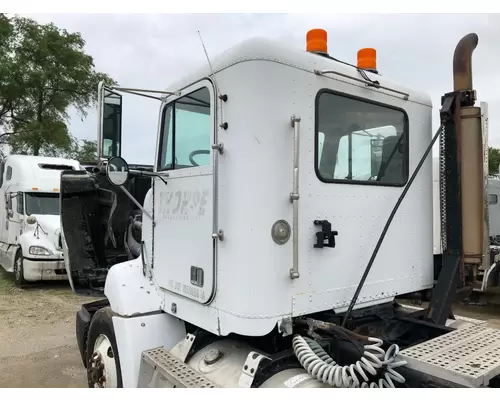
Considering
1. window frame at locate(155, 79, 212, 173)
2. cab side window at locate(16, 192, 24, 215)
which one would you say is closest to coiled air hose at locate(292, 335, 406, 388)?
window frame at locate(155, 79, 212, 173)

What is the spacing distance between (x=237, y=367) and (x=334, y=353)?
2.09 ft

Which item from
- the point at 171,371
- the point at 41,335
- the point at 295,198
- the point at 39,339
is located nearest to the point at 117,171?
the point at 295,198

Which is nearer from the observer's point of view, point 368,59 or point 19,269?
point 368,59

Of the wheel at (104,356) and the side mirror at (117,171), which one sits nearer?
the side mirror at (117,171)

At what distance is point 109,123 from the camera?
330cm

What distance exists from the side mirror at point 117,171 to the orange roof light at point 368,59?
190cm

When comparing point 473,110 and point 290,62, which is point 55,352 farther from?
point 473,110

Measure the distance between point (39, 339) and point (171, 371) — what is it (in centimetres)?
443

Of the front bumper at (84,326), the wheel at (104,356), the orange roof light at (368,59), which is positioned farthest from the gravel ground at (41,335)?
the orange roof light at (368,59)

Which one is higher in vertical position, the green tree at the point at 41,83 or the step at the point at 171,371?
the green tree at the point at 41,83

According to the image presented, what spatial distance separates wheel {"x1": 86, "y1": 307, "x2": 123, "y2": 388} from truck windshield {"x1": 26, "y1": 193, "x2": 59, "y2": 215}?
780 cm

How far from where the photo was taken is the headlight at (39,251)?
9.74 m

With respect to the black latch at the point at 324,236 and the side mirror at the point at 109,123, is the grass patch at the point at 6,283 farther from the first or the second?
the black latch at the point at 324,236

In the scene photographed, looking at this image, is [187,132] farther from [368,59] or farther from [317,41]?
[368,59]
